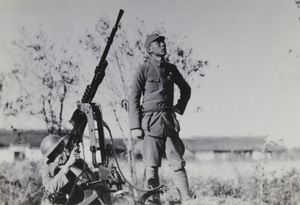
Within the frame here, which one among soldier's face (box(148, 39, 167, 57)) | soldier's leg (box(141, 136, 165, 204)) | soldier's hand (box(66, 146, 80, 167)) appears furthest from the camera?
soldier's face (box(148, 39, 167, 57))

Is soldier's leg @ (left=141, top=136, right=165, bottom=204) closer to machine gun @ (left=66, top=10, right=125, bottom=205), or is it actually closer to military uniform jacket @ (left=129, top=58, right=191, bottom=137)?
military uniform jacket @ (left=129, top=58, right=191, bottom=137)

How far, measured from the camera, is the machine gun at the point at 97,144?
364cm

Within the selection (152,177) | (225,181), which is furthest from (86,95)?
(225,181)

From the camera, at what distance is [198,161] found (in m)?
3.94

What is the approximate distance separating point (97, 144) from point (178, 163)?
0.65 m

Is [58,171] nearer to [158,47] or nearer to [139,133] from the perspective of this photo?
[139,133]

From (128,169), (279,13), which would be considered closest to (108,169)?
(128,169)

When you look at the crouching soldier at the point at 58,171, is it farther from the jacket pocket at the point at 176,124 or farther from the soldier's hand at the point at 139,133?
the jacket pocket at the point at 176,124

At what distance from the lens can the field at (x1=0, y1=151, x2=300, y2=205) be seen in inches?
152

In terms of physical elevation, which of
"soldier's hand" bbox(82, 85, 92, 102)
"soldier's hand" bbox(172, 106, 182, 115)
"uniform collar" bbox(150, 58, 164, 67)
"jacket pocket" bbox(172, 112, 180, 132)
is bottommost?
"jacket pocket" bbox(172, 112, 180, 132)

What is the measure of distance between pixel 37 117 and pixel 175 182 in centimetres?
130

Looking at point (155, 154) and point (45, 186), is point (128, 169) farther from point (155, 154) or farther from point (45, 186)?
point (45, 186)

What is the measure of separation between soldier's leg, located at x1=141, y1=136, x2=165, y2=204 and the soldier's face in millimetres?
658

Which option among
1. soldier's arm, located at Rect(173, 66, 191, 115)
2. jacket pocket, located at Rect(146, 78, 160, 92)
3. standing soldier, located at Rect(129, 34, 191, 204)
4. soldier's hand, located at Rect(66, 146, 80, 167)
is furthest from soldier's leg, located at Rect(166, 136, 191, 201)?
soldier's hand, located at Rect(66, 146, 80, 167)
